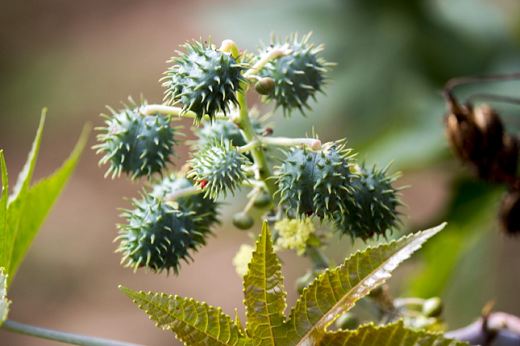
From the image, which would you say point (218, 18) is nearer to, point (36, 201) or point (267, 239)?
point (36, 201)

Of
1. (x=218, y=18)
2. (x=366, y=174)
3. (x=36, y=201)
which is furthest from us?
(x=218, y=18)

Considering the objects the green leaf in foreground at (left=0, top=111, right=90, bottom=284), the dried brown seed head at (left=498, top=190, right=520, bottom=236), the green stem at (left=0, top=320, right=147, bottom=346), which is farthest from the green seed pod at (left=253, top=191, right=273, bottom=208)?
the dried brown seed head at (left=498, top=190, right=520, bottom=236)

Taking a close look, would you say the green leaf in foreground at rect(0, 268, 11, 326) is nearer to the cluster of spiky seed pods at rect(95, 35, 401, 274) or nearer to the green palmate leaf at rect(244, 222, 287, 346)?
the cluster of spiky seed pods at rect(95, 35, 401, 274)

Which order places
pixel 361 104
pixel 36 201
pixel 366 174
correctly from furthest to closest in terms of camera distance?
pixel 361 104, pixel 36 201, pixel 366 174

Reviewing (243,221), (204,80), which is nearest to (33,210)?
(243,221)

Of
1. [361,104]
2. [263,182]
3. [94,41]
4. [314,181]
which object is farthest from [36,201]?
[94,41]

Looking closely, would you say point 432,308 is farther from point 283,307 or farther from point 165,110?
point 165,110
